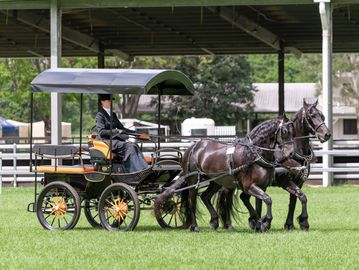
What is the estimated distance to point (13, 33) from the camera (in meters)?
39.0

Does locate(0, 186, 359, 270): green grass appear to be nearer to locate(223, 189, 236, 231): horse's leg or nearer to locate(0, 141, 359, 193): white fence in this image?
locate(223, 189, 236, 231): horse's leg

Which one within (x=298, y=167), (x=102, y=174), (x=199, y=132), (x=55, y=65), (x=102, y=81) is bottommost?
(x=102, y=174)

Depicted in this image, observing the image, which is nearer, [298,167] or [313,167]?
[298,167]

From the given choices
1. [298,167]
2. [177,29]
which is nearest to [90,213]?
[298,167]

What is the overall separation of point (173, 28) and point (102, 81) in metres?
22.4

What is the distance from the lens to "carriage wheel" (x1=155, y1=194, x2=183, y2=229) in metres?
15.4

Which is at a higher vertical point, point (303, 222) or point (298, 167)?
point (298, 167)

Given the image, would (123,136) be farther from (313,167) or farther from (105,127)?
(313,167)

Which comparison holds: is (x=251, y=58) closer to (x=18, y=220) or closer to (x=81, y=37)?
(x=81, y=37)

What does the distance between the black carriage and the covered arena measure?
10.6 m

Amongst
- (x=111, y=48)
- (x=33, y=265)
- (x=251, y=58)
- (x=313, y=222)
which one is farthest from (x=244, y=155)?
(x=251, y=58)

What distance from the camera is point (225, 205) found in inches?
619

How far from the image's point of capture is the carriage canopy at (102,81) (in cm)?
1513

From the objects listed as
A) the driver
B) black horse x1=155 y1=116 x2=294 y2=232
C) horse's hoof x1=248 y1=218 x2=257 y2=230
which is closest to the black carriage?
the driver
